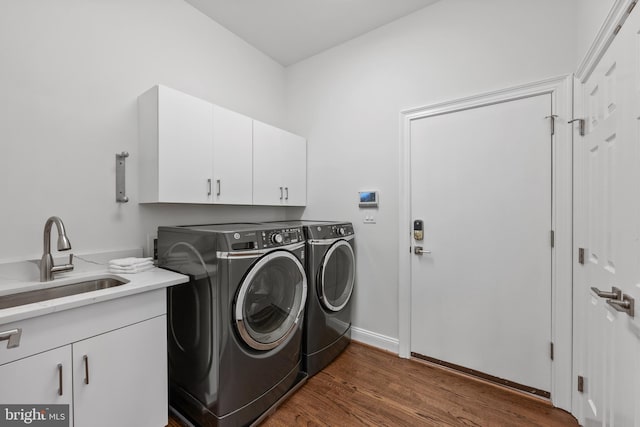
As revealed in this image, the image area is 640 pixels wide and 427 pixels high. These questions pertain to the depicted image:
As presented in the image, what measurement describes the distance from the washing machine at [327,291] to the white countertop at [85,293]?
34.4 inches

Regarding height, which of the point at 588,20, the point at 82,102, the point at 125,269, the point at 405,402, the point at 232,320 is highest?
the point at 588,20

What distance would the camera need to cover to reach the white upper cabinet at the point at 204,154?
1718mm

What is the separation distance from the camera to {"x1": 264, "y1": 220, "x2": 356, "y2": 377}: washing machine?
1.97m

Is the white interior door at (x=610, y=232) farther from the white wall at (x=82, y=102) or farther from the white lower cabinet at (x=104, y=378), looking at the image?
the white wall at (x=82, y=102)

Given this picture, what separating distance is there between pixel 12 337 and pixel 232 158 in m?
1.53

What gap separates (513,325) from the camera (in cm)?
182

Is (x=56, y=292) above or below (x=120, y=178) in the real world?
below

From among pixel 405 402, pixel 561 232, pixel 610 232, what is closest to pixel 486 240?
pixel 561 232

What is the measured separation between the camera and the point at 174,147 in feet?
5.76

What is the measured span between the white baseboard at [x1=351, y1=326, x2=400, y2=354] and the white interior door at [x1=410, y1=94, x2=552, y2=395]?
0.18 meters

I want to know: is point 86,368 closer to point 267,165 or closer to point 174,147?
point 174,147

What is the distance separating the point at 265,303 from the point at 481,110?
2.04 meters

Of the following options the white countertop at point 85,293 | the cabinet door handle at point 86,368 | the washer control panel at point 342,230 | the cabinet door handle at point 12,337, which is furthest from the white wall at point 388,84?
the cabinet door handle at point 12,337

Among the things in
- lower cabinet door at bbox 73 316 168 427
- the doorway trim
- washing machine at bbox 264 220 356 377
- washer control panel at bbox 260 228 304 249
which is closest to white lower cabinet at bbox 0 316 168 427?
lower cabinet door at bbox 73 316 168 427
